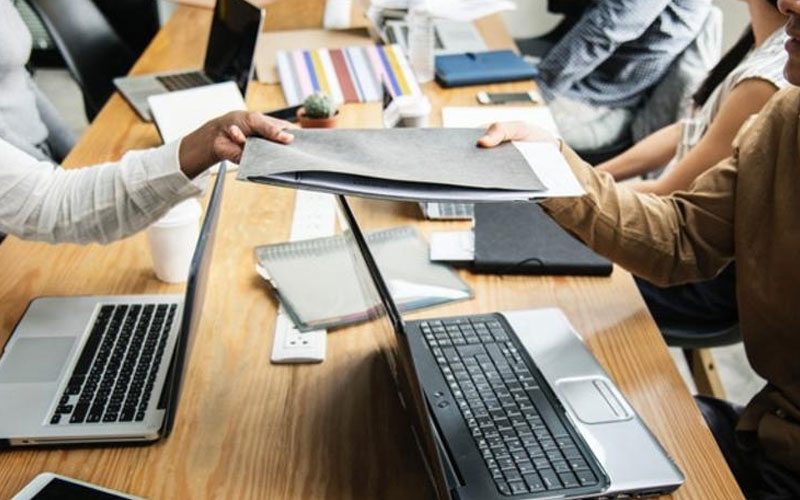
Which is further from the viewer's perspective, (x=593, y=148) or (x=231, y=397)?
(x=593, y=148)

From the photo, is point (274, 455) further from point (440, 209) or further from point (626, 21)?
point (626, 21)

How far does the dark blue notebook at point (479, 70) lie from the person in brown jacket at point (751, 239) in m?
0.84

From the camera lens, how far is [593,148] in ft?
7.20

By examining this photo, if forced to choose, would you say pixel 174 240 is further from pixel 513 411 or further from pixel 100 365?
pixel 513 411

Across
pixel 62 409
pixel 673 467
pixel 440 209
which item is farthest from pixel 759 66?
pixel 62 409

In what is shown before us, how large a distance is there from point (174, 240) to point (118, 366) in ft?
0.75

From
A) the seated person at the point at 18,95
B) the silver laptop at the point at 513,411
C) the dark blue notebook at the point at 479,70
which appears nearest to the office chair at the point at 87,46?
the seated person at the point at 18,95

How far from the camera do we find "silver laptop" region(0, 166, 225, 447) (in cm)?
85

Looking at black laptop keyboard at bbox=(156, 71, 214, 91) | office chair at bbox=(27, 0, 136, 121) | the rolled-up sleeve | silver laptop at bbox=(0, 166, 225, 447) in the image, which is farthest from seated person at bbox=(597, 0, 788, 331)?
office chair at bbox=(27, 0, 136, 121)

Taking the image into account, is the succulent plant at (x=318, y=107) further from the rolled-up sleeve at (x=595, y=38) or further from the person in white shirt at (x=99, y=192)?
the rolled-up sleeve at (x=595, y=38)

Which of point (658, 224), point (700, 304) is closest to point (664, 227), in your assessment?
point (658, 224)

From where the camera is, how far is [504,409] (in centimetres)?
88

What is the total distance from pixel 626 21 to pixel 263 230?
1.32 metres

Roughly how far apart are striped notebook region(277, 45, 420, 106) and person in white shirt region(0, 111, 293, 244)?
702mm
